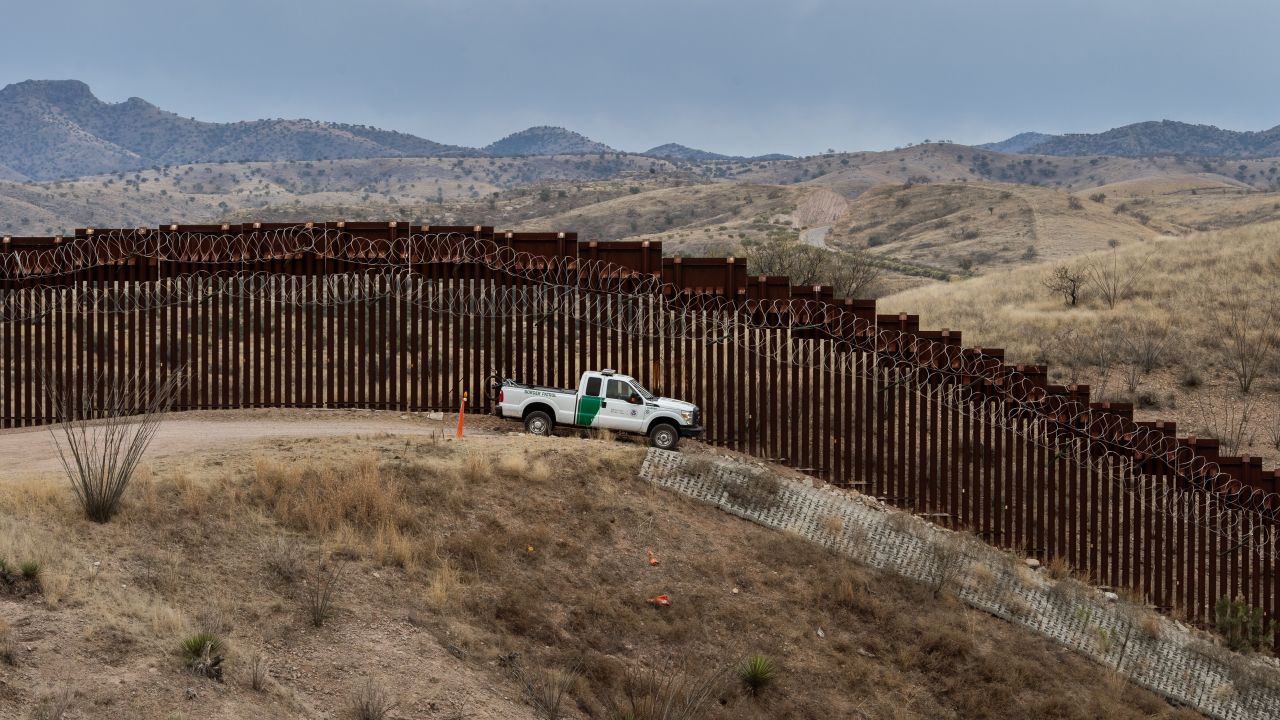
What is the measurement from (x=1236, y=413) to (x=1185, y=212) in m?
90.5

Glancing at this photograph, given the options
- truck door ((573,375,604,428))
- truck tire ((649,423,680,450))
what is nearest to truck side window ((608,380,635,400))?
truck door ((573,375,604,428))

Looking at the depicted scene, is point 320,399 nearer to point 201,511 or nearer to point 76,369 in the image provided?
point 76,369

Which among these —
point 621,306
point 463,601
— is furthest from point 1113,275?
point 463,601

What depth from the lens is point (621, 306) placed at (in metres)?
21.1

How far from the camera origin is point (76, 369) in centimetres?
2183

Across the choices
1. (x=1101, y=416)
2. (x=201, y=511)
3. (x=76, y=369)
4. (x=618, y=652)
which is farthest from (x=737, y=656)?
(x=76, y=369)

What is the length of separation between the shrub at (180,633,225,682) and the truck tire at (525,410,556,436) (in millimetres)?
9312

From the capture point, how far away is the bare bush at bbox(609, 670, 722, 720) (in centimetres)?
1180

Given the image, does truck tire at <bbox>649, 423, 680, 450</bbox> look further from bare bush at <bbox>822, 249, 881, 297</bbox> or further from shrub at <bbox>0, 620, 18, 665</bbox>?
bare bush at <bbox>822, 249, 881, 297</bbox>

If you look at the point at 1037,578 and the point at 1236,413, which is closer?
the point at 1037,578

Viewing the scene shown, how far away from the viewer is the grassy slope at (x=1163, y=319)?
97.2 ft

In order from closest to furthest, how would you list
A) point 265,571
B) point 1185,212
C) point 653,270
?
point 265,571
point 653,270
point 1185,212

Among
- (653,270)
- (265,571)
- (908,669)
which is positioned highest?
(653,270)

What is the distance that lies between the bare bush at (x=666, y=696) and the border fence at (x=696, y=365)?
25.6 ft
